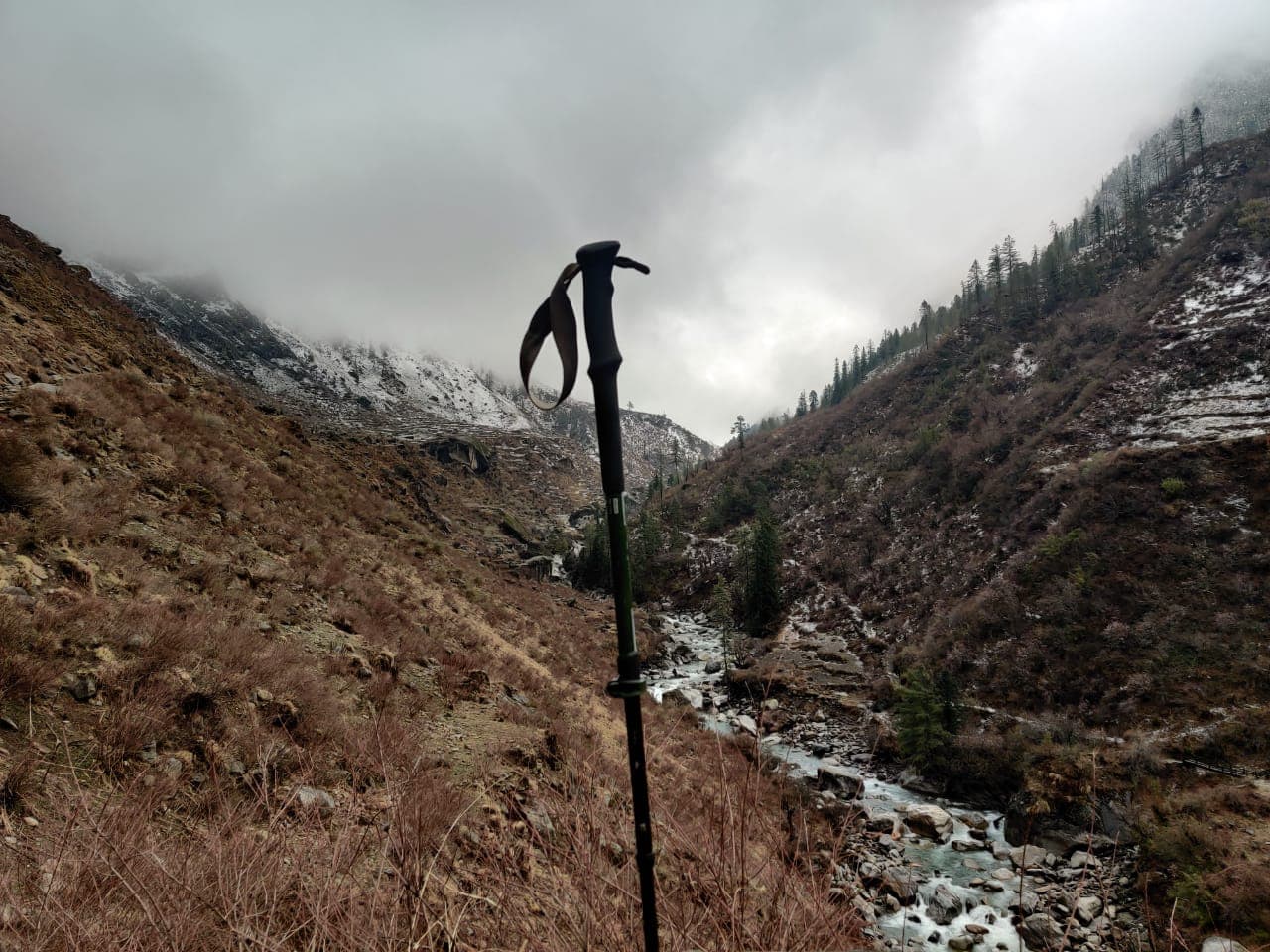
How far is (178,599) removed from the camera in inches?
244

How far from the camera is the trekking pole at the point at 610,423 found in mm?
1642

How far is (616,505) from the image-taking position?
1718mm

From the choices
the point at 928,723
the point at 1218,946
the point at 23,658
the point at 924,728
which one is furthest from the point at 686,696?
the point at 23,658

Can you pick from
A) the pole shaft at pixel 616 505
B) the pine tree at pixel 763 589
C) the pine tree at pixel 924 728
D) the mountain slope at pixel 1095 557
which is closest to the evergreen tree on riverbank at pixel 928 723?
the pine tree at pixel 924 728

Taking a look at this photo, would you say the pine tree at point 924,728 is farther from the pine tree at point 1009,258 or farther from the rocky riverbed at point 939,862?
the pine tree at point 1009,258

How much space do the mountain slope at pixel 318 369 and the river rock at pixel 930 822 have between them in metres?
71.9

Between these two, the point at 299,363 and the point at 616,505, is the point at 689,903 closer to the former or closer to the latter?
the point at 616,505

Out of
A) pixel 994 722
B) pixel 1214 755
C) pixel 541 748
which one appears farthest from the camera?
pixel 994 722

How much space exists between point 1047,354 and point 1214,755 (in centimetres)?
5122

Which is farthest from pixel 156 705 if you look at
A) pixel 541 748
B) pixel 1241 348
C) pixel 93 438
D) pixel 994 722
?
pixel 1241 348

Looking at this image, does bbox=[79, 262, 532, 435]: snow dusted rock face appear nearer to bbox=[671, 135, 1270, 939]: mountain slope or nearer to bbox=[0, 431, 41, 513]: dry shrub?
bbox=[671, 135, 1270, 939]: mountain slope

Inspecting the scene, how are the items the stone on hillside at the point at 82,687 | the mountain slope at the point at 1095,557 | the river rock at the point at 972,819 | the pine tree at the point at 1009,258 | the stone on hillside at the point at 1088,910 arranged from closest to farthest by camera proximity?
the stone on hillside at the point at 82,687 → the stone on hillside at the point at 1088,910 → the mountain slope at the point at 1095,557 → the river rock at the point at 972,819 → the pine tree at the point at 1009,258

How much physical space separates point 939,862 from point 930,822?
1813mm

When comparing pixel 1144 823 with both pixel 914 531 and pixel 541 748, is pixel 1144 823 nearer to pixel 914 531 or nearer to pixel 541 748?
pixel 541 748
